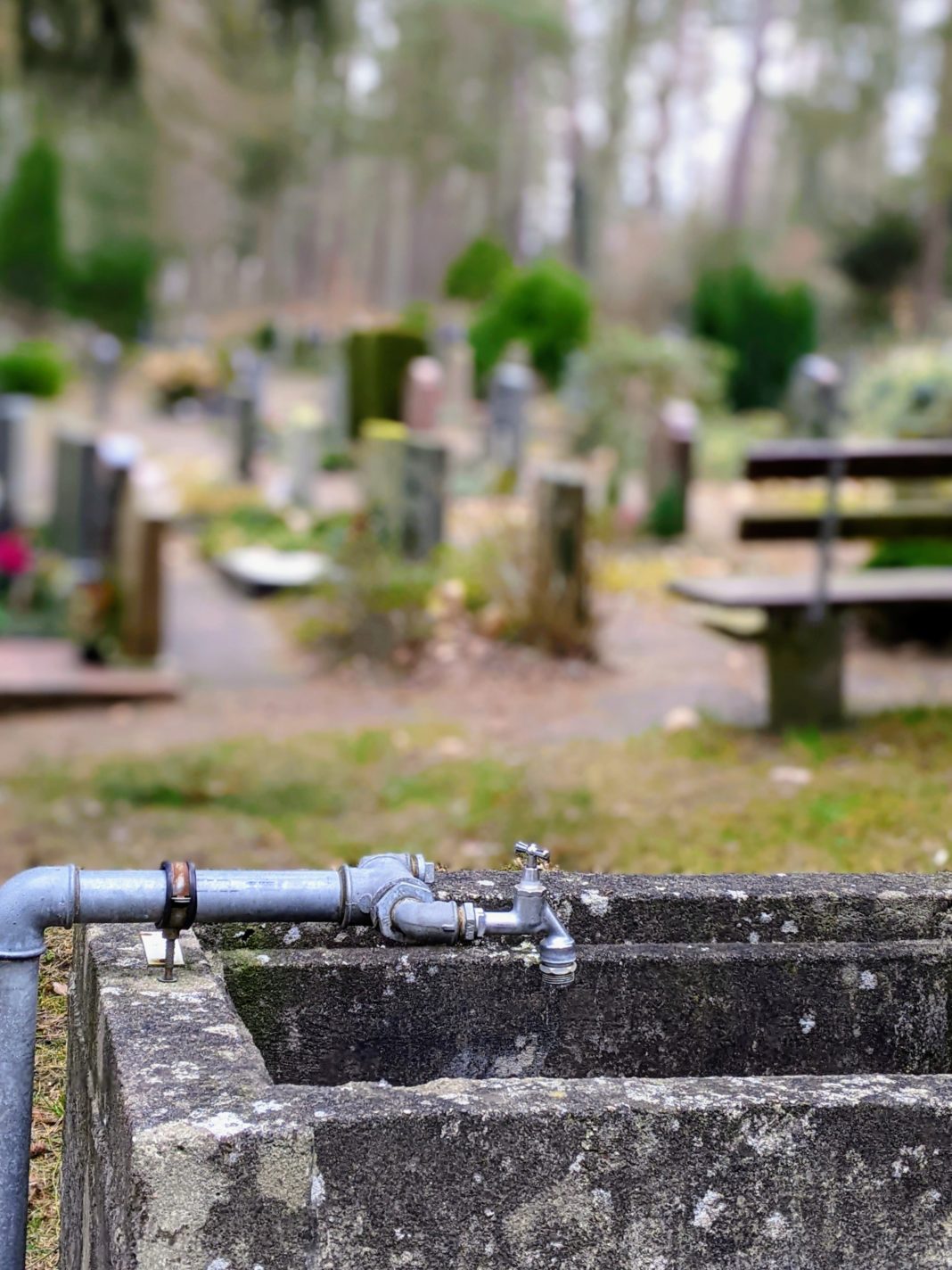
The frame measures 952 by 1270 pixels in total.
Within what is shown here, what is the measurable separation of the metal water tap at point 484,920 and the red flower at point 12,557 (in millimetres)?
9349

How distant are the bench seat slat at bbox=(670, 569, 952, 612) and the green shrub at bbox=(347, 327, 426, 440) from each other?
1038 cm

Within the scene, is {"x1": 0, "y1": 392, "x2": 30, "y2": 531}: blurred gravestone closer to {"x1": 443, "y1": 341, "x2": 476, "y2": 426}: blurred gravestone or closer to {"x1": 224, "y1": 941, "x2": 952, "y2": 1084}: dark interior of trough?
{"x1": 443, "y1": 341, "x2": 476, "y2": 426}: blurred gravestone

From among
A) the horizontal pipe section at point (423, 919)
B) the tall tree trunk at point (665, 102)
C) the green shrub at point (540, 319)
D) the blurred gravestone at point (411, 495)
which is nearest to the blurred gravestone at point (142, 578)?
the blurred gravestone at point (411, 495)

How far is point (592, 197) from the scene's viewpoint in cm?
4188

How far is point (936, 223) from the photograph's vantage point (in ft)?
97.6

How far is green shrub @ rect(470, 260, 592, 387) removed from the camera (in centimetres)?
1975

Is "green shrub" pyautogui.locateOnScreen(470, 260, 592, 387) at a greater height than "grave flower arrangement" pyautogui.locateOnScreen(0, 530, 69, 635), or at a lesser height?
greater

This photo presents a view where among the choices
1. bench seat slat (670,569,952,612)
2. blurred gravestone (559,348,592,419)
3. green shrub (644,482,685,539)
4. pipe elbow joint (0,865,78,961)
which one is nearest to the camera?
pipe elbow joint (0,865,78,961)

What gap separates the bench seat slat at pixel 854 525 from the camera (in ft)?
24.9

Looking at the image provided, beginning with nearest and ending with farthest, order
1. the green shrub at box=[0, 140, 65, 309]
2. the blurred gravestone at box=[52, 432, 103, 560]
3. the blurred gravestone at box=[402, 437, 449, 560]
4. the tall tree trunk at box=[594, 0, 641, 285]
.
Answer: the blurred gravestone at box=[52, 432, 103, 560] < the blurred gravestone at box=[402, 437, 449, 560] < the green shrub at box=[0, 140, 65, 309] < the tall tree trunk at box=[594, 0, 641, 285]

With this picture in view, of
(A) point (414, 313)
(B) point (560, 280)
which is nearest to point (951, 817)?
(B) point (560, 280)

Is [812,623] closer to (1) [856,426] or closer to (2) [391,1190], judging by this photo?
(2) [391,1190]

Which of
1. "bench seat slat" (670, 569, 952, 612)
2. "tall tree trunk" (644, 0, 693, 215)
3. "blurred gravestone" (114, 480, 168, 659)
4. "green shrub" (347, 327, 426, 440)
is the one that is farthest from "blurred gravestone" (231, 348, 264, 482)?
"tall tree trunk" (644, 0, 693, 215)

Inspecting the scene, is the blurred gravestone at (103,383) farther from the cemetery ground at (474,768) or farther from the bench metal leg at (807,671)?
the bench metal leg at (807,671)
